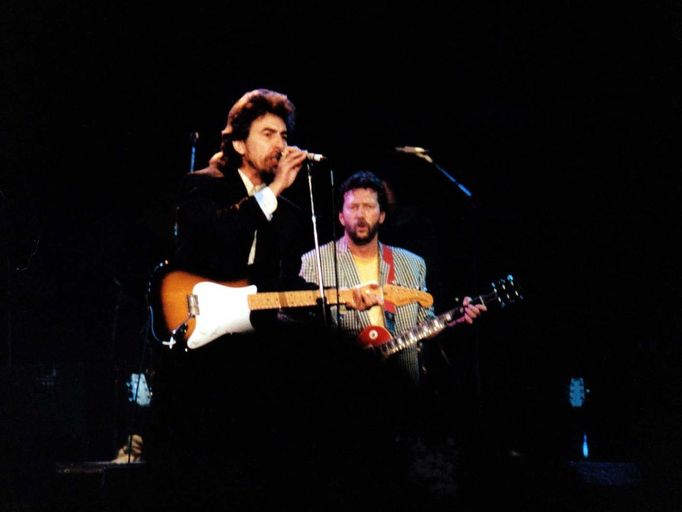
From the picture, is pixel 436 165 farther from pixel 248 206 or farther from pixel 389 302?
pixel 248 206

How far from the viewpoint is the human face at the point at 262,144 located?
3.34 metres

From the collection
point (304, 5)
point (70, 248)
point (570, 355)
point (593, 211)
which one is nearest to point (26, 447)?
point (70, 248)

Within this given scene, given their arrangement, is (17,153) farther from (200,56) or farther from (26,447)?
(26,447)

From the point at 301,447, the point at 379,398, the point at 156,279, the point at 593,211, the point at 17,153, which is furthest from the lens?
the point at 593,211

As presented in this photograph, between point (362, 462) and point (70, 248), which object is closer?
point (362, 462)

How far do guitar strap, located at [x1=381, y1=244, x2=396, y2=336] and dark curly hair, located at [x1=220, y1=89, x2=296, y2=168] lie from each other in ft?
3.57

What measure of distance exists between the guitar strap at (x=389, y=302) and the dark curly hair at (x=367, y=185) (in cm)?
28

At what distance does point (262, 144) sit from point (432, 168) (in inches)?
69.2

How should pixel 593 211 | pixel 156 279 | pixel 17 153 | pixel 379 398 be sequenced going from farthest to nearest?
pixel 593 211, pixel 17 153, pixel 379 398, pixel 156 279

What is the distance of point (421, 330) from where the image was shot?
384 centimetres

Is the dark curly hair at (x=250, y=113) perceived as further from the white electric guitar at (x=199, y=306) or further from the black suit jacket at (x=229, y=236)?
the white electric guitar at (x=199, y=306)

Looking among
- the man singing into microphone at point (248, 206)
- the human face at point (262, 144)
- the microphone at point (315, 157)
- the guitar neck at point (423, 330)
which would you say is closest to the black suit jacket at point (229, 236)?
the man singing into microphone at point (248, 206)

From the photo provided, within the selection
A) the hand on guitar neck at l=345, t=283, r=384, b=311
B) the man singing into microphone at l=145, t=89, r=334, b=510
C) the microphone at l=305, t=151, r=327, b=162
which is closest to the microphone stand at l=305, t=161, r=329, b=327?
the microphone at l=305, t=151, r=327, b=162

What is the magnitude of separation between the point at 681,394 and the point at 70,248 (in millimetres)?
4237
